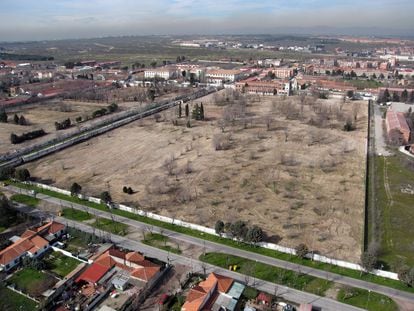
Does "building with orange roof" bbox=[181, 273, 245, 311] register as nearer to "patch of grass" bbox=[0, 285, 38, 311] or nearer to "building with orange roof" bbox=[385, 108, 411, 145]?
"patch of grass" bbox=[0, 285, 38, 311]

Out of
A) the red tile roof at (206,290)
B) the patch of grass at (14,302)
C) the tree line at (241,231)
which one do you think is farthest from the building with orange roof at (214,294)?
the patch of grass at (14,302)

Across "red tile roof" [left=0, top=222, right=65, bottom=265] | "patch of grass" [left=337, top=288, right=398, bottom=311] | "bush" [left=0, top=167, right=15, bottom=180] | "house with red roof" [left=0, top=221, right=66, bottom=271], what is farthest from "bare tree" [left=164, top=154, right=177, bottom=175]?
"patch of grass" [left=337, top=288, right=398, bottom=311]

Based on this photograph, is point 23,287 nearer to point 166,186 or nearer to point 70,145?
point 166,186

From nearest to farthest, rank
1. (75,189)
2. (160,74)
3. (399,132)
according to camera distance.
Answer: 1. (75,189)
2. (399,132)
3. (160,74)

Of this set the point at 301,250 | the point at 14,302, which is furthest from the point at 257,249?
the point at 14,302

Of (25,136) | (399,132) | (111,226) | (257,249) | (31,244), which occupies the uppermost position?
(25,136)

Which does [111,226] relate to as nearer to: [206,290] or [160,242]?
[160,242]

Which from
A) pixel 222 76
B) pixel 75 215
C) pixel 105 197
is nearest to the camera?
pixel 75 215
